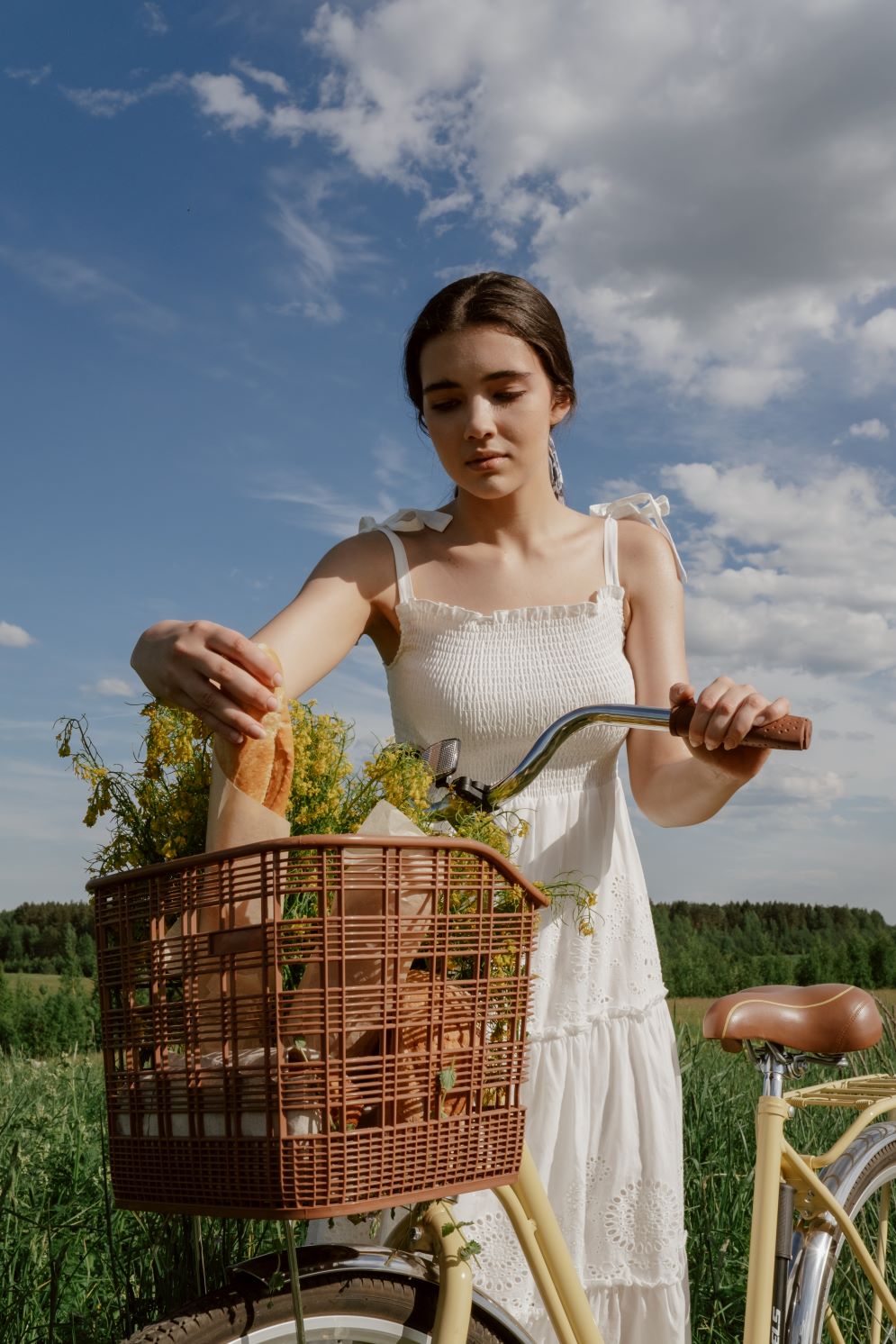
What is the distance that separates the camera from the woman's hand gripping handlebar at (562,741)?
1.89m

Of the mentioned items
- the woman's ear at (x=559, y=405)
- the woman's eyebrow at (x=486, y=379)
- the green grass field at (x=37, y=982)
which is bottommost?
the green grass field at (x=37, y=982)

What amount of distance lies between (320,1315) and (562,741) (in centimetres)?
99

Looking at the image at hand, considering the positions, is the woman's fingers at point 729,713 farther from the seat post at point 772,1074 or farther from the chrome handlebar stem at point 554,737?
the seat post at point 772,1074

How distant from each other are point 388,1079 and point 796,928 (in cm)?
1305

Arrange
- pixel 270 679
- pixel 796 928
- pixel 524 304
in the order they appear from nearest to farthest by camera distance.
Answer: pixel 270 679 < pixel 524 304 < pixel 796 928

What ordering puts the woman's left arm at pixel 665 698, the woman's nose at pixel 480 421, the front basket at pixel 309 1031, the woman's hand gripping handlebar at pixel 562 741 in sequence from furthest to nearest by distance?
the woman's nose at pixel 480 421
the woman's left arm at pixel 665 698
the woman's hand gripping handlebar at pixel 562 741
the front basket at pixel 309 1031

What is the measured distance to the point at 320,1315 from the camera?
1761 millimetres

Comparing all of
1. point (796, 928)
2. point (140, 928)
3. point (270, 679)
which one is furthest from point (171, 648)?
point (796, 928)

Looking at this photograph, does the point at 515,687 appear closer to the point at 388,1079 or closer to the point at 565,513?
the point at 565,513

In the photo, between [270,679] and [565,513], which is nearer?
[270,679]

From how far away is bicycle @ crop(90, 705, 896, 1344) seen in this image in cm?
147

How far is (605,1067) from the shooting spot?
250 centimetres

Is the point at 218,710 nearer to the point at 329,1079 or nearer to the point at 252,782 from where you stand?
the point at 252,782

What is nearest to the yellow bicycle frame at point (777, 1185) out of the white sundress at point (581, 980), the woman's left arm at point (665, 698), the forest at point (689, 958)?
the white sundress at point (581, 980)
